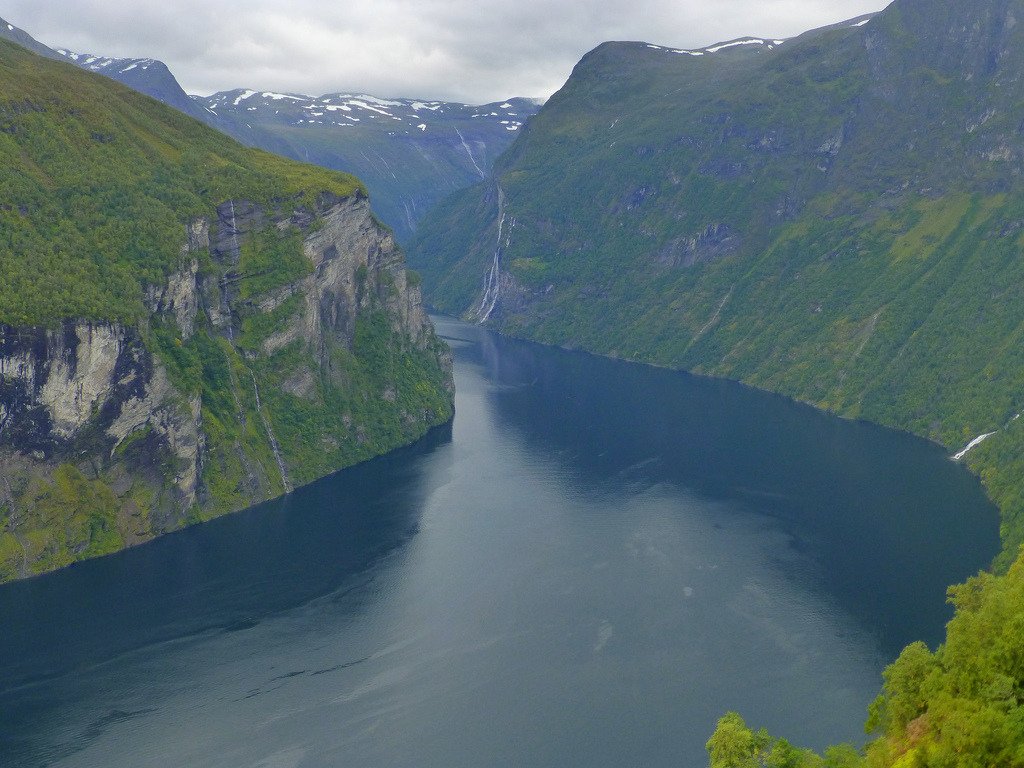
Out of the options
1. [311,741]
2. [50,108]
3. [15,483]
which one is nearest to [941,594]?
[311,741]

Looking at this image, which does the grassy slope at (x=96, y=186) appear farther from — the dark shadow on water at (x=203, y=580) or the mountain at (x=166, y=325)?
the dark shadow on water at (x=203, y=580)

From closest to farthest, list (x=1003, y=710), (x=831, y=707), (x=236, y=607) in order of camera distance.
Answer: (x=1003, y=710), (x=831, y=707), (x=236, y=607)

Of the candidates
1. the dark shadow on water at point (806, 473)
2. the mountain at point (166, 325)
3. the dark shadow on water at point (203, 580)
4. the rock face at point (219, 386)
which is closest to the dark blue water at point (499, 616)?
the dark shadow on water at point (203, 580)

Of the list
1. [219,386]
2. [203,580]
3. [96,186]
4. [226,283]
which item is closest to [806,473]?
[219,386]

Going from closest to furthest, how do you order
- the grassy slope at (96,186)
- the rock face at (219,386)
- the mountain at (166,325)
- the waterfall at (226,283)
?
the rock face at (219,386), the mountain at (166,325), the grassy slope at (96,186), the waterfall at (226,283)

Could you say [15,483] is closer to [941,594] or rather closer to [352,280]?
[352,280]

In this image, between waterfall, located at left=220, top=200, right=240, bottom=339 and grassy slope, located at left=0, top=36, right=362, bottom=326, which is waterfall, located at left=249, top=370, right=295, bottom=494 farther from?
grassy slope, located at left=0, top=36, right=362, bottom=326

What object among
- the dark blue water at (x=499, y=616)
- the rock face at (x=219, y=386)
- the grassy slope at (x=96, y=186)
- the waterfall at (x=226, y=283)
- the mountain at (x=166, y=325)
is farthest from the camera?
the waterfall at (x=226, y=283)
